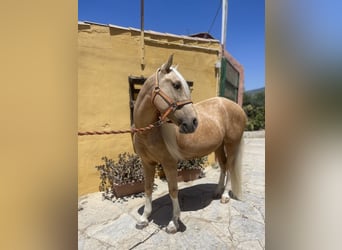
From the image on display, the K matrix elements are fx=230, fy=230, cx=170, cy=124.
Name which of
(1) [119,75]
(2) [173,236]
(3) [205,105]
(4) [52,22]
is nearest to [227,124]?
(3) [205,105]

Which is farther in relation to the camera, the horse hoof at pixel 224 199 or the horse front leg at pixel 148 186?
the horse hoof at pixel 224 199

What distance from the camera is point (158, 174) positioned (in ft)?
9.73

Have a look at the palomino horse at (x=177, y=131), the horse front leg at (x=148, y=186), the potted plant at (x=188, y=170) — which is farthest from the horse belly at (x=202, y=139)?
the potted plant at (x=188, y=170)

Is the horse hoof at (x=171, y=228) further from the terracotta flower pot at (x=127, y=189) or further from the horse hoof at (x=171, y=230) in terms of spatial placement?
the terracotta flower pot at (x=127, y=189)

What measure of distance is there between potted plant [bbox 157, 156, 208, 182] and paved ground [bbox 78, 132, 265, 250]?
13.6 inches

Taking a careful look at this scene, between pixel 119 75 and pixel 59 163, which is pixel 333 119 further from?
pixel 119 75

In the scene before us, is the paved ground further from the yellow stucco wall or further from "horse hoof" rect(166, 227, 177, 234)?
the yellow stucco wall

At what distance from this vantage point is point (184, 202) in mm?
2375

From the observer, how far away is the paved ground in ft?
5.23

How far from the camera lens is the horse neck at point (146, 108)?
5.16ft

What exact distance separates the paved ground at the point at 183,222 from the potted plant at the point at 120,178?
124 mm

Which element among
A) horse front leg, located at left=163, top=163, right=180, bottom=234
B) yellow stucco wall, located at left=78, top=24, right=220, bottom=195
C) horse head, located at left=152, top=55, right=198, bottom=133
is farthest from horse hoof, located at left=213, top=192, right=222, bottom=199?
horse head, located at left=152, top=55, right=198, bottom=133

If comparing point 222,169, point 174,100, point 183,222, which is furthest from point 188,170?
point 174,100

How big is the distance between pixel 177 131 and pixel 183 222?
77cm
